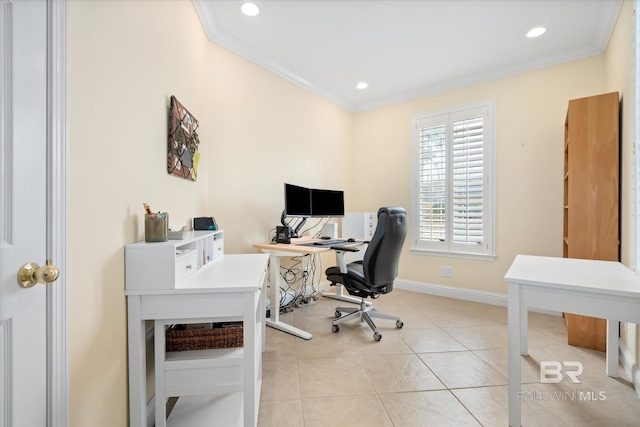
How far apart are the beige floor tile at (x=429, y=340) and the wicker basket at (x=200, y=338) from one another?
1.47 meters

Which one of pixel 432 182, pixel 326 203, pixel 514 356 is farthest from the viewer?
pixel 432 182

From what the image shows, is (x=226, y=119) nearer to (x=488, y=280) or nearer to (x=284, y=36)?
(x=284, y=36)

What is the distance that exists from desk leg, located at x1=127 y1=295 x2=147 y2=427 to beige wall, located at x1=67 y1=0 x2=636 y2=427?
0.03m

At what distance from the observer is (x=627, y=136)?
1942 millimetres

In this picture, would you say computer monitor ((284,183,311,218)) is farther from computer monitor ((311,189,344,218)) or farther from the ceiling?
the ceiling

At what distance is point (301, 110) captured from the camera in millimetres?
3406

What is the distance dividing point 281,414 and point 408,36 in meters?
3.07

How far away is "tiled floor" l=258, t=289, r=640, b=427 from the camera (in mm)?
1451

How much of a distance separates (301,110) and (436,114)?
1721 mm

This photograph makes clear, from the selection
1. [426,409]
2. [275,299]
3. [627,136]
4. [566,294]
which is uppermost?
[627,136]

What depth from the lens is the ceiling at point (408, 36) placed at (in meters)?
2.17

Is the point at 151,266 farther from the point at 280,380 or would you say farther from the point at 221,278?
the point at 280,380

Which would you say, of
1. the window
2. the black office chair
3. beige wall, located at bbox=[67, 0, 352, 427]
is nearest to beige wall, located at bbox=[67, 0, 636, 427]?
beige wall, located at bbox=[67, 0, 352, 427]

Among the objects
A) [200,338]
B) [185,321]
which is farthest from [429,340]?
[185,321]
